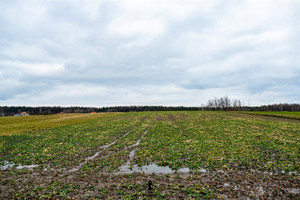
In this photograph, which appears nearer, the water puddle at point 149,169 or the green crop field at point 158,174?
the green crop field at point 158,174

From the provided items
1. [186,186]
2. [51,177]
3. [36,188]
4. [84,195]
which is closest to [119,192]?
[84,195]

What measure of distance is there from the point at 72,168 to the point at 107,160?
10.5 feet

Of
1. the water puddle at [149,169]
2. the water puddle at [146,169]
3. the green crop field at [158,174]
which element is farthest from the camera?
the water puddle at [146,169]

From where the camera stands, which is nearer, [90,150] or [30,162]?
[30,162]

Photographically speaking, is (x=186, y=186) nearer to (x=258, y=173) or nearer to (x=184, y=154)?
(x=258, y=173)

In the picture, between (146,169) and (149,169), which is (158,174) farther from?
(146,169)

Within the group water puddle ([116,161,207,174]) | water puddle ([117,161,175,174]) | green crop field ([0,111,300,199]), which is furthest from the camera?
water puddle ([117,161,175,174])

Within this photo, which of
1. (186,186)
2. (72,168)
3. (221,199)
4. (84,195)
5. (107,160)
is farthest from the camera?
(107,160)

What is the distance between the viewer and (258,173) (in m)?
12.8

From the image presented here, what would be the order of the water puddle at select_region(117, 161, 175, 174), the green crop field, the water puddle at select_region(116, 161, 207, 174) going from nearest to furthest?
the green crop field → the water puddle at select_region(116, 161, 207, 174) → the water puddle at select_region(117, 161, 175, 174)

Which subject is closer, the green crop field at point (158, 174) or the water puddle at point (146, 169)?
the green crop field at point (158, 174)

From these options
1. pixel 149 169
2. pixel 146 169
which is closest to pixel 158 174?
pixel 149 169

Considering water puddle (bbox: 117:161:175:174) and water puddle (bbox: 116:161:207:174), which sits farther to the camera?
water puddle (bbox: 117:161:175:174)

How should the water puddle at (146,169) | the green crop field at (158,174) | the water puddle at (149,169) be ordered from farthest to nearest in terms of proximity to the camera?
the water puddle at (146,169), the water puddle at (149,169), the green crop field at (158,174)
